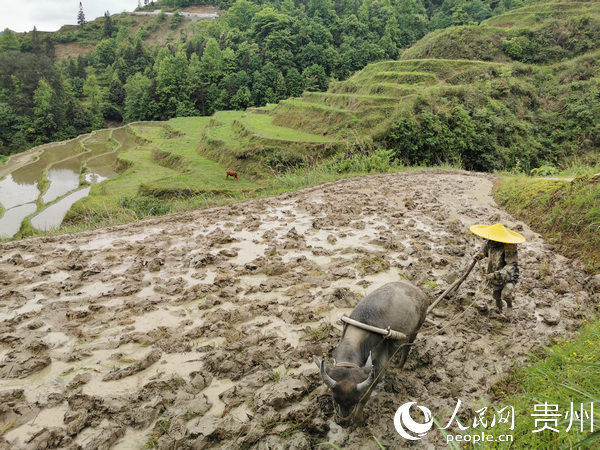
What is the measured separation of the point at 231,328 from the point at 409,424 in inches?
80.1

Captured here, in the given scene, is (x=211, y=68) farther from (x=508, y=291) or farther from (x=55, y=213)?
(x=508, y=291)

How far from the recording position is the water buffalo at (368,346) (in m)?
→ 2.29

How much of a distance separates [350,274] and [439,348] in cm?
166

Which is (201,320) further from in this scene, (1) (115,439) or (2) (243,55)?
(2) (243,55)

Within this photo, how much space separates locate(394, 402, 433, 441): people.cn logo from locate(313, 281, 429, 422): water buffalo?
32cm

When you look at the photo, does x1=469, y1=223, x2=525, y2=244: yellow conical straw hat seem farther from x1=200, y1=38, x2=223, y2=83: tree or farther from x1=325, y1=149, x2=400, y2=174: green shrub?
x1=200, y1=38, x2=223, y2=83: tree

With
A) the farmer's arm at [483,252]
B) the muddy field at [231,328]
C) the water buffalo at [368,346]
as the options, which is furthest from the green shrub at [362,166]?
the water buffalo at [368,346]

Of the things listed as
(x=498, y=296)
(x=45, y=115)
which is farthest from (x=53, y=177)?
(x=498, y=296)

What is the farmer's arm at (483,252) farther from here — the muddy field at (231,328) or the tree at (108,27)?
the tree at (108,27)

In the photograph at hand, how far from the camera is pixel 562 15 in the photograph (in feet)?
95.9

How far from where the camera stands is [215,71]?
50688 millimetres

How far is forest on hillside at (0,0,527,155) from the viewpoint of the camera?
46.9 metres

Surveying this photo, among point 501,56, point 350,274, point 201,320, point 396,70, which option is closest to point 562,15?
point 501,56

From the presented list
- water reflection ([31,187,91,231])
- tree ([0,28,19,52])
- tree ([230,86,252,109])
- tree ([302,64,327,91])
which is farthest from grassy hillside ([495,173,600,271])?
tree ([0,28,19,52])
